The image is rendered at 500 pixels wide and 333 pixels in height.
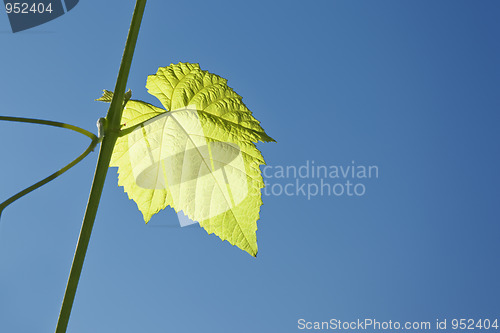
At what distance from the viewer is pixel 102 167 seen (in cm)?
31

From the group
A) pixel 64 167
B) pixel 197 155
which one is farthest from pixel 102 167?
pixel 197 155

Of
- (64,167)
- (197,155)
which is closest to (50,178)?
(64,167)

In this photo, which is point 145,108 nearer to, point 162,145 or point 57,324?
point 162,145

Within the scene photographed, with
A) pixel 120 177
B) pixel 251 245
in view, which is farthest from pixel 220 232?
pixel 120 177

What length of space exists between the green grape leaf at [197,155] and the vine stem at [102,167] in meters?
0.12

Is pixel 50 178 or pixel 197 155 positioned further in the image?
pixel 197 155

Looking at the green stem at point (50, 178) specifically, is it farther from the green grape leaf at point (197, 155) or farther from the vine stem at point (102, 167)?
the green grape leaf at point (197, 155)

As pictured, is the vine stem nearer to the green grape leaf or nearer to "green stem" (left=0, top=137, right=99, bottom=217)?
"green stem" (left=0, top=137, right=99, bottom=217)

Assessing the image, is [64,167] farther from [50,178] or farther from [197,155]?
[197,155]

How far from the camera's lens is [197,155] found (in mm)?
479

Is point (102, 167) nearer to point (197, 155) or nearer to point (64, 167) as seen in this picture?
point (64, 167)

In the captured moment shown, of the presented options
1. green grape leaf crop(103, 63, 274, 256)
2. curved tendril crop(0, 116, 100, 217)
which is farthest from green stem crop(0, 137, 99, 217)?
green grape leaf crop(103, 63, 274, 256)

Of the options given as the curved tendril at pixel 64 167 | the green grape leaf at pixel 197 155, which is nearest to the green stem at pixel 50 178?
the curved tendril at pixel 64 167

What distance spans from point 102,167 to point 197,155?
0.18 m
